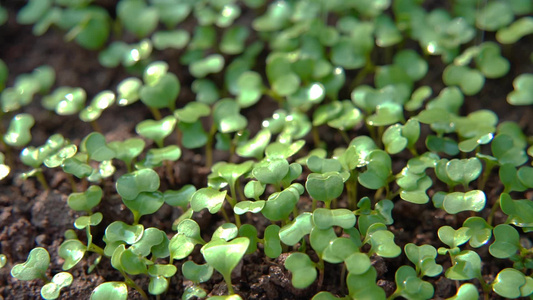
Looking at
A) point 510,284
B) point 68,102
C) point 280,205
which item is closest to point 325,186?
point 280,205

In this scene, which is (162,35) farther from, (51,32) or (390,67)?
(390,67)

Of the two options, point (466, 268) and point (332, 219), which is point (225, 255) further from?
point (466, 268)

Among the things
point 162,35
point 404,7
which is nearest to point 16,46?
point 162,35

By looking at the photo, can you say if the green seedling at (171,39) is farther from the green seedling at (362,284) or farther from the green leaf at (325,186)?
the green seedling at (362,284)

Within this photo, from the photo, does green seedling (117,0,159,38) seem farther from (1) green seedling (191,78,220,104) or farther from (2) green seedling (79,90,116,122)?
(2) green seedling (79,90,116,122)

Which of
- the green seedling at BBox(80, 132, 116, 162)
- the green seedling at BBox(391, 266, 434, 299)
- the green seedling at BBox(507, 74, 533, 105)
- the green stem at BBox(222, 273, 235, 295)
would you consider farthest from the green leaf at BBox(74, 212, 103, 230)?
the green seedling at BBox(507, 74, 533, 105)

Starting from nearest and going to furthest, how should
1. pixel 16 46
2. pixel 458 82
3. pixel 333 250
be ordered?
pixel 333 250, pixel 458 82, pixel 16 46
